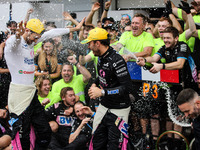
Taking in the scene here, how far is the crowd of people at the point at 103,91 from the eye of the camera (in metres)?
5.20

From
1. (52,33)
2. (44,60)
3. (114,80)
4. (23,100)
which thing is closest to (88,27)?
(44,60)

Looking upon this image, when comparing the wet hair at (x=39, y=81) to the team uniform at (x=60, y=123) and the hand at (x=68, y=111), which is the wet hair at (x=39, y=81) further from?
the hand at (x=68, y=111)

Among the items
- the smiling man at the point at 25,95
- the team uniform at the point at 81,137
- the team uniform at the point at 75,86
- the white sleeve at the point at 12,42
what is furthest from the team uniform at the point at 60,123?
the white sleeve at the point at 12,42

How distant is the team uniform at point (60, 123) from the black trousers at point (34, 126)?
477 millimetres

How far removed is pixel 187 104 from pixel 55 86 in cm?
359

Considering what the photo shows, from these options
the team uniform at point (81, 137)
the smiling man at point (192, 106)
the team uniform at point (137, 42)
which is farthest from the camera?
the team uniform at point (137, 42)

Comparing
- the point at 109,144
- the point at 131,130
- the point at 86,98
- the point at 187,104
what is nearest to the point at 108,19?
the point at 86,98

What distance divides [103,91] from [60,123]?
6.00 ft

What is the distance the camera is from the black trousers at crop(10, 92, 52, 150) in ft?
18.5

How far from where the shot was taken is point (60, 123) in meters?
6.50

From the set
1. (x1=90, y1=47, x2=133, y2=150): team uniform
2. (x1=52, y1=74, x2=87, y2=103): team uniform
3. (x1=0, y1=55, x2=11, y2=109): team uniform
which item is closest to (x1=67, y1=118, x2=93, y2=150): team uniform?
(x1=52, y1=74, x2=87, y2=103): team uniform

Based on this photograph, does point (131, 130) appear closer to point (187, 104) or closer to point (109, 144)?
point (109, 144)

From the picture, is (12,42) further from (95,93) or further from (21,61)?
(95,93)

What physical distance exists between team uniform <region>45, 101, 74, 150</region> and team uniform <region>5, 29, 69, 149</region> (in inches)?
20.1
